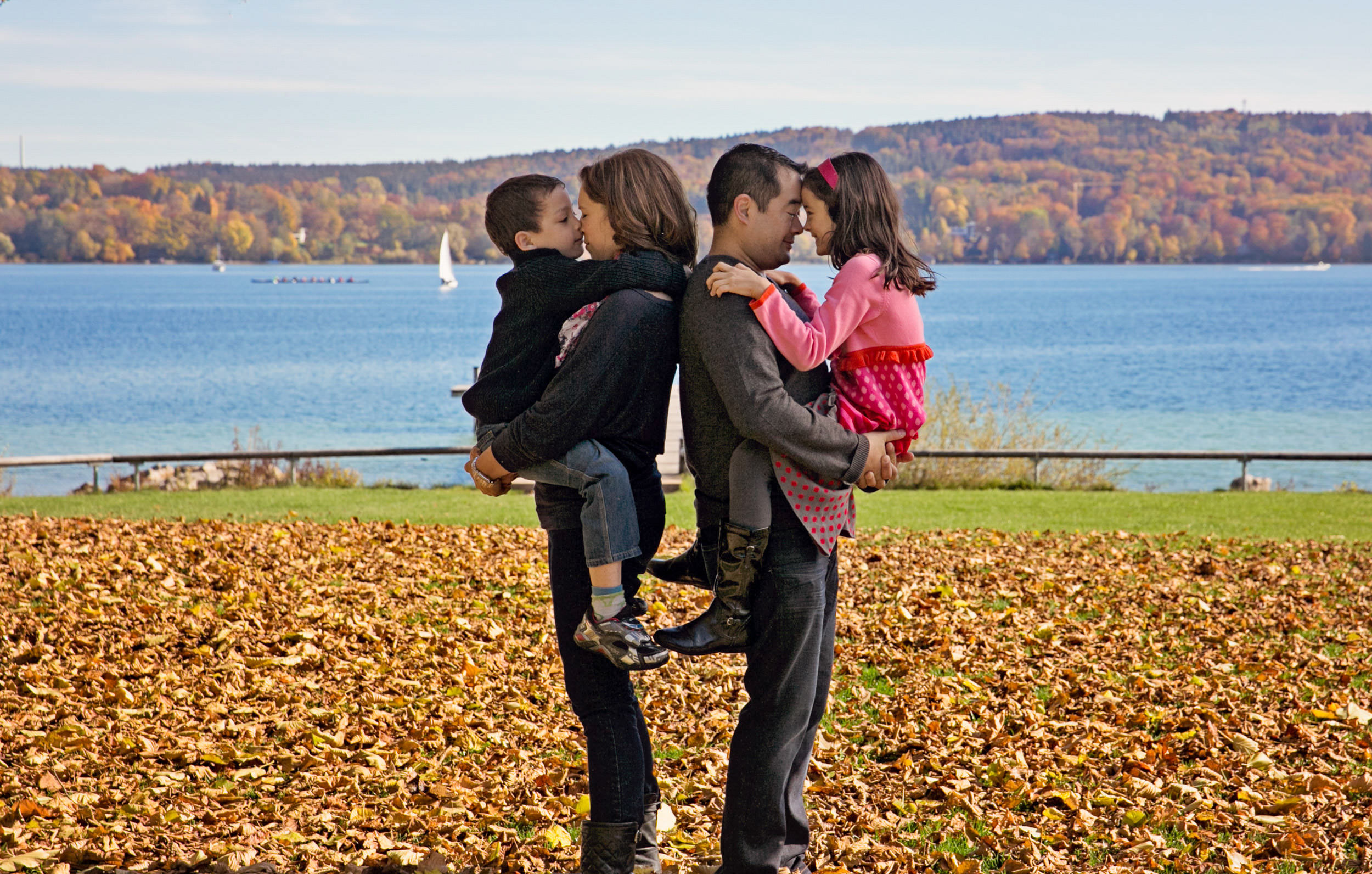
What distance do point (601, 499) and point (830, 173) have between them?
1003 millimetres

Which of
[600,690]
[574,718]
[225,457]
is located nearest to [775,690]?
[600,690]

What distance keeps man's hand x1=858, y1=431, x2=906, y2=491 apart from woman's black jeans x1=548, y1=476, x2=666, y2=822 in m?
0.56

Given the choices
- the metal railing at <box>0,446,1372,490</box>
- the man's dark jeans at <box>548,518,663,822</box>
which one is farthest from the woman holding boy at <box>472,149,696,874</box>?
the metal railing at <box>0,446,1372,490</box>

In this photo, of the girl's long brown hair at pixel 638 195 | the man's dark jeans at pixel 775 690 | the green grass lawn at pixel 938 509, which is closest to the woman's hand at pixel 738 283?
the girl's long brown hair at pixel 638 195

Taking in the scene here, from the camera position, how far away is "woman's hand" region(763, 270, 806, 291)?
2934 millimetres

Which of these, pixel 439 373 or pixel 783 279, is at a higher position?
pixel 783 279

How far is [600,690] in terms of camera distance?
3117 millimetres

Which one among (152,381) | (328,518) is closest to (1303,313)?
(152,381)

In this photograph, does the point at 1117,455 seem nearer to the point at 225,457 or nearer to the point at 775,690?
the point at 225,457

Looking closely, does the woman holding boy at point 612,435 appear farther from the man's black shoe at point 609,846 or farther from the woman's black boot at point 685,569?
the woman's black boot at point 685,569

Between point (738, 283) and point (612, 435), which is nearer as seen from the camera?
point (738, 283)

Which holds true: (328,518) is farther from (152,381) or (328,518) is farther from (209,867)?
(152,381)

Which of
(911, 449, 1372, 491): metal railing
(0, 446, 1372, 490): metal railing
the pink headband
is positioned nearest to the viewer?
the pink headband

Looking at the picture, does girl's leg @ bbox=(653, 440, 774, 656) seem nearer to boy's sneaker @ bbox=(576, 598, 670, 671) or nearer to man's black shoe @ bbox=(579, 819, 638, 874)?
boy's sneaker @ bbox=(576, 598, 670, 671)
